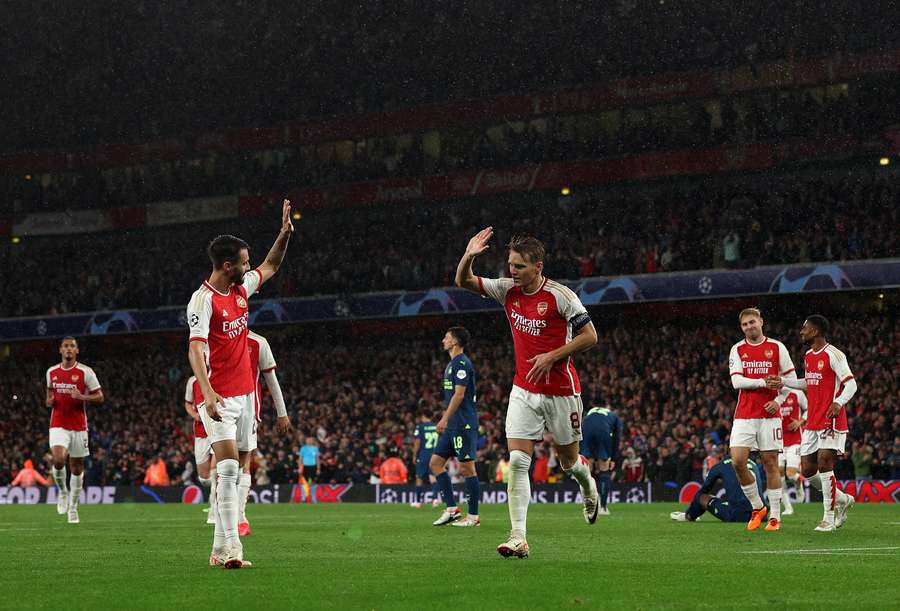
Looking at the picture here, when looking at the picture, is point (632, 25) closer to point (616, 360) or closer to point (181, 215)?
point (616, 360)

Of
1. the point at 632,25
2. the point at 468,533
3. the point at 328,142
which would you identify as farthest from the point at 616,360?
the point at 468,533

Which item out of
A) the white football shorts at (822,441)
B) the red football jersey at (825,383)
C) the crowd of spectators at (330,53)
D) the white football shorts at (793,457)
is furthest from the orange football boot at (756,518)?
the crowd of spectators at (330,53)

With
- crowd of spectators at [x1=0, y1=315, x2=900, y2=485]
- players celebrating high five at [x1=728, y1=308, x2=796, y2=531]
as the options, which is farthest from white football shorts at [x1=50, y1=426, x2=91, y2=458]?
crowd of spectators at [x1=0, y1=315, x2=900, y2=485]

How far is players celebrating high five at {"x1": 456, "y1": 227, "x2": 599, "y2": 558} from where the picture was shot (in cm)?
1030

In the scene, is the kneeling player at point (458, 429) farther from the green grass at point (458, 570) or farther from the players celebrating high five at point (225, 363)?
the players celebrating high five at point (225, 363)

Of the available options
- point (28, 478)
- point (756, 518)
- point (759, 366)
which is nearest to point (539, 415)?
point (759, 366)

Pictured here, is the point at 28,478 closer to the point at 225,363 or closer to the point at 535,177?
the point at 535,177

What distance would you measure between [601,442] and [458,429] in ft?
15.6

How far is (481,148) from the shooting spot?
50.5 m

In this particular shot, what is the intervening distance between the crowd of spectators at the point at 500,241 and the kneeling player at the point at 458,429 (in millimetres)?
24667

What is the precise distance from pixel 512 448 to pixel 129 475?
104 ft

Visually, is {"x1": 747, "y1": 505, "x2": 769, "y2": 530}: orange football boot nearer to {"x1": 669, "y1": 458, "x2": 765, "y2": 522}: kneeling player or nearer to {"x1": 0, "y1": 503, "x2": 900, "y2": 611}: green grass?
{"x1": 0, "y1": 503, "x2": 900, "y2": 611}: green grass

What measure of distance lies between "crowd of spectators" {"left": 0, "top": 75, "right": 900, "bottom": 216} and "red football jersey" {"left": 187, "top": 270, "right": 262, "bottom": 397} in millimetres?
35627

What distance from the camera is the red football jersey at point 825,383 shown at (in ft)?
49.7
